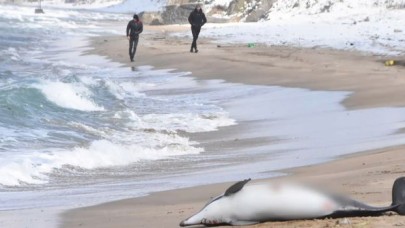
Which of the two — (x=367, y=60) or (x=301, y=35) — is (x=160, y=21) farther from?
(x=367, y=60)

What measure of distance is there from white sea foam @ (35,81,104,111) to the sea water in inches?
0.9

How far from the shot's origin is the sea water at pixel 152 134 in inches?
367

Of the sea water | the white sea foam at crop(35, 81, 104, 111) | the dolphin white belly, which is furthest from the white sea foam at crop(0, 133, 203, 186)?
the white sea foam at crop(35, 81, 104, 111)

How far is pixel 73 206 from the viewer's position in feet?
25.3

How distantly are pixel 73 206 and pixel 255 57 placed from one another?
19.0 meters

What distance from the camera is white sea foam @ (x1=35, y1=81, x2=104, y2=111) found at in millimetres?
16984

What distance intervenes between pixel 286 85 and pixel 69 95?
15.1ft

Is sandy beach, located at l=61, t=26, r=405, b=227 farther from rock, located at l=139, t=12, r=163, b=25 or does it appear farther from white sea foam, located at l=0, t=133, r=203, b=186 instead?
rock, located at l=139, t=12, r=163, b=25

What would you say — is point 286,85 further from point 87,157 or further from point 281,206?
point 281,206

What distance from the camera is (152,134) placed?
13.5m

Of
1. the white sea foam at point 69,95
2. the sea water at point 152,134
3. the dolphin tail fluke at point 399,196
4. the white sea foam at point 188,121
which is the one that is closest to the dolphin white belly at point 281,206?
the dolphin tail fluke at point 399,196

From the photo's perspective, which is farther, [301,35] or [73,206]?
[301,35]

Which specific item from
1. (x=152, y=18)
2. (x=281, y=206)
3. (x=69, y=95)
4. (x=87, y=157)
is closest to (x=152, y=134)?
(x=87, y=157)

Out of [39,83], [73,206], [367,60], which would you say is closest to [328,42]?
[367,60]
